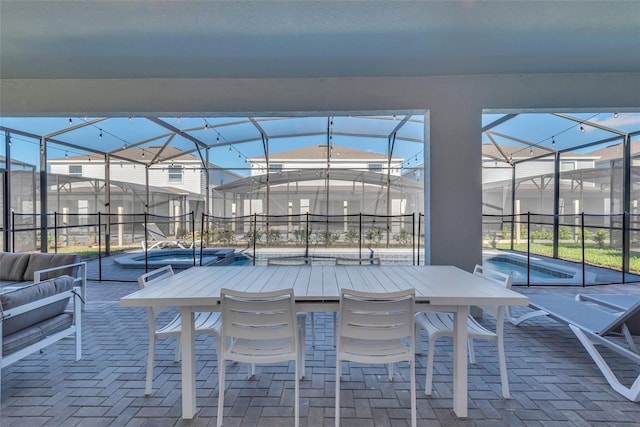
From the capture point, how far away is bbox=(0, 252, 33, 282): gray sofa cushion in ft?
12.4

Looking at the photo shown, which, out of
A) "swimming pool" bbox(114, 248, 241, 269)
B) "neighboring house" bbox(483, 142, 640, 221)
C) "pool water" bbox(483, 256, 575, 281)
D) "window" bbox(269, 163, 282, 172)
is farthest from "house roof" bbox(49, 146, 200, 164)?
"pool water" bbox(483, 256, 575, 281)

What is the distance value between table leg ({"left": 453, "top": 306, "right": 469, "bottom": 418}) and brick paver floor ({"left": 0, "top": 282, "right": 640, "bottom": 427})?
74 mm

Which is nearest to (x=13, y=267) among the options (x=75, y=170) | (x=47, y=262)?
(x=47, y=262)

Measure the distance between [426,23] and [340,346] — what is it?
8.68ft

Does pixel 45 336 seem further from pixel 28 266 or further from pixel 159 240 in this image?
pixel 159 240

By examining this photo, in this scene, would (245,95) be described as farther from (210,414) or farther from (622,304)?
(622,304)

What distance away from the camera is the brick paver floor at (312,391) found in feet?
5.96

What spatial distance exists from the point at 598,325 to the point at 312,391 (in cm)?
254

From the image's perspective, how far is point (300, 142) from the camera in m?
8.12

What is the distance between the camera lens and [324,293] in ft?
6.06

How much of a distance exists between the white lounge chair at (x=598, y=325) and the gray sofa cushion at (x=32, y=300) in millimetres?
4271

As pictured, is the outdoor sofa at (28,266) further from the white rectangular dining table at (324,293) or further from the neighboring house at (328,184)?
the neighboring house at (328,184)

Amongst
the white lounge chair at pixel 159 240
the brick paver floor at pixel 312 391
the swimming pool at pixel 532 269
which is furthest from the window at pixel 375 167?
the brick paver floor at pixel 312 391

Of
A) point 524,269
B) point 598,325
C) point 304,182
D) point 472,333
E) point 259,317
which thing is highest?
point 304,182
